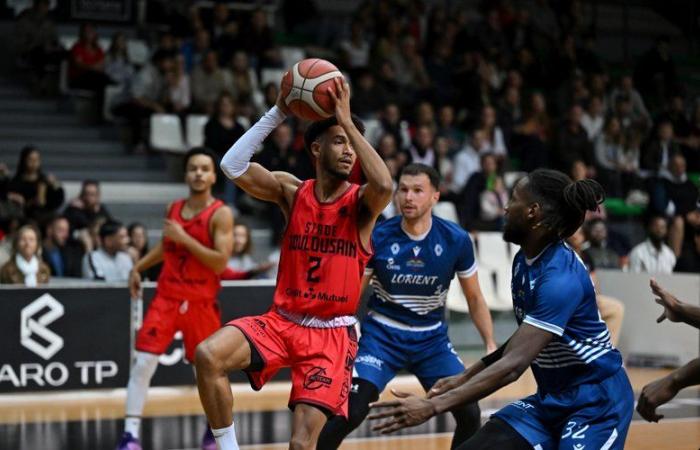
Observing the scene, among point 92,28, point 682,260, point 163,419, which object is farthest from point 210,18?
point 163,419

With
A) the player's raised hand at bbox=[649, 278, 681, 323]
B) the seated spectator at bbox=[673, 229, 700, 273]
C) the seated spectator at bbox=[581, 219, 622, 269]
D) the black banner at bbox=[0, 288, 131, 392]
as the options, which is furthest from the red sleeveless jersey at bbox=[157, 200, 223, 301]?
the seated spectator at bbox=[673, 229, 700, 273]

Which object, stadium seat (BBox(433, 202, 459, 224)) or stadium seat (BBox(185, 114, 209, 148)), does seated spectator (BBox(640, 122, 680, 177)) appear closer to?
stadium seat (BBox(433, 202, 459, 224))

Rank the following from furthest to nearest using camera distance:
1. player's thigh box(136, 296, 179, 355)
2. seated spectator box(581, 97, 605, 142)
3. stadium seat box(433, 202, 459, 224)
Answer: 1. seated spectator box(581, 97, 605, 142)
2. stadium seat box(433, 202, 459, 224)
3. player's thigh box(136, 296, 179, 355)

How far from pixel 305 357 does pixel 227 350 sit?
0.43m

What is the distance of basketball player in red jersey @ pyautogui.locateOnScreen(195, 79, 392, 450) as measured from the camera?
21.7 feet

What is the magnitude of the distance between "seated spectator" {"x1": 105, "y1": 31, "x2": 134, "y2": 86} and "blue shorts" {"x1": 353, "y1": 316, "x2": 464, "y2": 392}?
35.3 ft

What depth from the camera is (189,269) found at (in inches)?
395

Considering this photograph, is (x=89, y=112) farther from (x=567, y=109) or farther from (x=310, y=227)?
(x=310, y=227)

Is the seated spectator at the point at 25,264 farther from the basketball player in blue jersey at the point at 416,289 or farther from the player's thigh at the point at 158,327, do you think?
the basketball player in blue jersey at the point at 416,289

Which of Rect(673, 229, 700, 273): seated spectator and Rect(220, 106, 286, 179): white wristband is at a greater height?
Rect(220, 106, 286, 179): white wristband

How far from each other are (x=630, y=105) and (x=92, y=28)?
863cm

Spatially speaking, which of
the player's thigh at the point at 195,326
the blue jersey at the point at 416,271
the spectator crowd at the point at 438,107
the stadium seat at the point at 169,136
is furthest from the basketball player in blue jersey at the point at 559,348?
the stadium seat at the point at 169,136

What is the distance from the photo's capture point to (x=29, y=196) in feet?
49.5

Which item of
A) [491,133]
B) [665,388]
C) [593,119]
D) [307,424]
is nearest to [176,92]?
[491,133]
